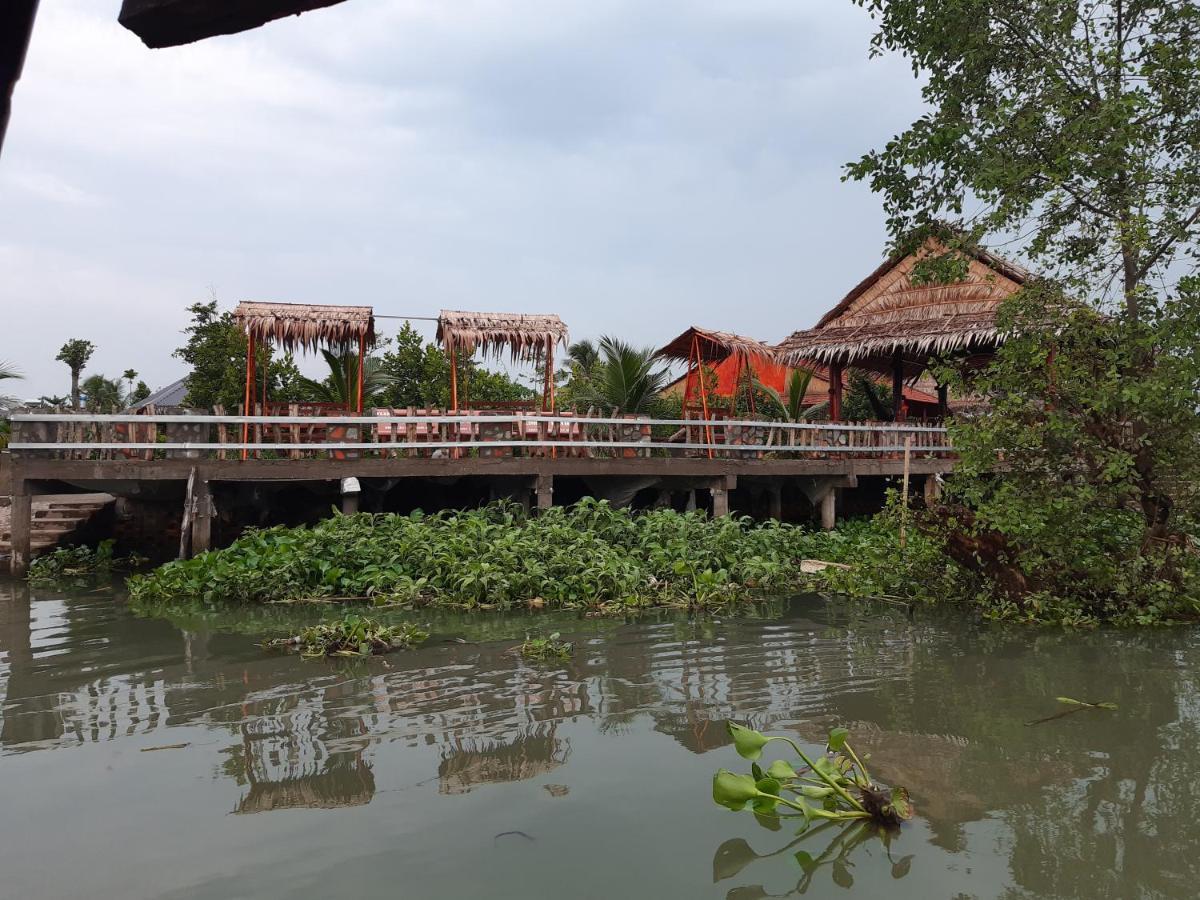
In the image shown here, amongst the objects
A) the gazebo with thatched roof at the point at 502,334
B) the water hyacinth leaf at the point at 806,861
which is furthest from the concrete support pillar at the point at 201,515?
the water hyacinth leaf at the point at 806,861

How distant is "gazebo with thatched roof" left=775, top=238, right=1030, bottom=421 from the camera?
1561cm

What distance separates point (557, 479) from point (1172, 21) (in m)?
9.61

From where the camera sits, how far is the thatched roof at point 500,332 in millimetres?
13250

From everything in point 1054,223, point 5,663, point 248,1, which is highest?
point 1054,223

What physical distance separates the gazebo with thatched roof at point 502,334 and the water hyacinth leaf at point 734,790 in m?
10.0

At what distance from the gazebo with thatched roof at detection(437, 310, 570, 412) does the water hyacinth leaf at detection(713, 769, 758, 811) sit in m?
10.0

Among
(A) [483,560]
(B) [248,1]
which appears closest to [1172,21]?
(A) [483,560]

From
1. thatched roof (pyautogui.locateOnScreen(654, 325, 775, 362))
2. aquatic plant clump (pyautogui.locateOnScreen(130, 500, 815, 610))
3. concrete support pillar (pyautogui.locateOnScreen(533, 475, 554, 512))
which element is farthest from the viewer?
thatched roof (pyautogui.locateOnScreen(654, 325, 775, 362))

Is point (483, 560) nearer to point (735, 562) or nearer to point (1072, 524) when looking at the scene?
point (735, 562)

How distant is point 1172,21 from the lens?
27.1 feet

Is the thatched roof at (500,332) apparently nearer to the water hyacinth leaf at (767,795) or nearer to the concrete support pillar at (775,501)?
the concrete support pillar at (775,501)

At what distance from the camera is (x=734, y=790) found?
382cm

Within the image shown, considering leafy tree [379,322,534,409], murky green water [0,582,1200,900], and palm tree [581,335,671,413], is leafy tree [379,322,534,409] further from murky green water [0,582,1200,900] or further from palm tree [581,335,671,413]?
murky green water [0,582,1200,900]

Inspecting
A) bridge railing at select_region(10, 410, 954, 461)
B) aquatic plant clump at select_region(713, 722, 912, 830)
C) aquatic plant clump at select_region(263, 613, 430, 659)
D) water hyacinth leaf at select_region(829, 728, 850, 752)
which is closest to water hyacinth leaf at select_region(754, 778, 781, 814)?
aquatic plant clump at select_region(713, 722, 912, 830)
